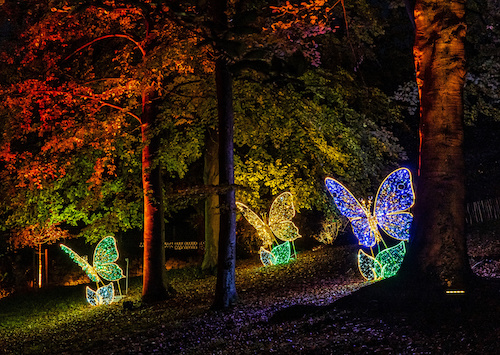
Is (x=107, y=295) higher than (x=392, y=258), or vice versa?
(x=392, y=258)

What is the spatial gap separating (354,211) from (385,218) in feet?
2.94

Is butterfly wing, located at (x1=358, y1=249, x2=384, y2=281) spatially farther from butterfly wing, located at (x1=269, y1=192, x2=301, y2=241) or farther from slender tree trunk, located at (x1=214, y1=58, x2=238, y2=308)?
butterfly wing, located at (x1=269, y1=192, x2=301, y2=241)

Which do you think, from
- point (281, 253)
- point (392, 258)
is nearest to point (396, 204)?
point (392, 258)

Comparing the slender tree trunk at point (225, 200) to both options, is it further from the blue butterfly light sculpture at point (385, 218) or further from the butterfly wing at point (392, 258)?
the butterfly wing at point (392, 258)

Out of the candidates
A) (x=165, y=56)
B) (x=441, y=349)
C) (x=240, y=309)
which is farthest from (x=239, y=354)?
(x=165, y=56)

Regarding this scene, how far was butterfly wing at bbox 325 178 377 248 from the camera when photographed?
13562 mm

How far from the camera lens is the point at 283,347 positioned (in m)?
7.45

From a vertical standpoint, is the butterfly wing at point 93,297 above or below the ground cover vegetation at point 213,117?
below

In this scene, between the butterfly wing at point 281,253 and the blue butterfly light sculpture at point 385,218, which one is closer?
the blue butterfly light sculpture at point 385,218

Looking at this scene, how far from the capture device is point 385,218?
13016 mm

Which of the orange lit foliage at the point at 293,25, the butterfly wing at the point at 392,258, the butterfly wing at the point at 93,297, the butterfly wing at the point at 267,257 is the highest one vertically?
the orange lit foliage at the point at 293,25

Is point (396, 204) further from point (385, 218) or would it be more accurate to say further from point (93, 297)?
point (93, 297)

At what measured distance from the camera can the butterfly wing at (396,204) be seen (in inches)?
494

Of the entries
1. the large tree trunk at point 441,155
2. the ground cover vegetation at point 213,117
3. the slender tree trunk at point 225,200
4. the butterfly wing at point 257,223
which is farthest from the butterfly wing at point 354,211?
the butterfly wing at point 257,223
